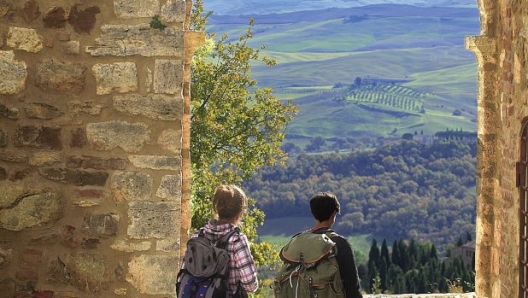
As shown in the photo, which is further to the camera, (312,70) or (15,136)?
(312,70)

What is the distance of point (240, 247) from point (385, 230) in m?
40.2

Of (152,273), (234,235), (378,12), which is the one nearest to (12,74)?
(152,273)

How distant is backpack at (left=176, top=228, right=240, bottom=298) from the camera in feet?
16.7

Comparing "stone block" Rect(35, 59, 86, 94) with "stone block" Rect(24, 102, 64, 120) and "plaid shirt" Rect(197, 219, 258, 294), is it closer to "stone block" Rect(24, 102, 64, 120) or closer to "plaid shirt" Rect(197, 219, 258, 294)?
"stone block" Rect(24, 102, 64, 120)

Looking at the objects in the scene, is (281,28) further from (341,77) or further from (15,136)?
(15,136)

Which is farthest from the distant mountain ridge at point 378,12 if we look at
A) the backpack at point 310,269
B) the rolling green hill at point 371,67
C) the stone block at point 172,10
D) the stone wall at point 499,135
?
the backpack at point 310,269

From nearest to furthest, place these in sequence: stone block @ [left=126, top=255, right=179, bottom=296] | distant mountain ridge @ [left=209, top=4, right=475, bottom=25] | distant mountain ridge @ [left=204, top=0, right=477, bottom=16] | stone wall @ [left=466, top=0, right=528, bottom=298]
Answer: stone block @ [left=126, top=255, right=179, bottom=296]
stone wall @ [left=466, top=0, right=528, bottom=298]
distant mountain ridge @ [left=204, top=0, right=477, bottom=16]
distant mountain ridge @ [left=209, top=4, right=475, bottom=25]

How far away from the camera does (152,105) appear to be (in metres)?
6.15

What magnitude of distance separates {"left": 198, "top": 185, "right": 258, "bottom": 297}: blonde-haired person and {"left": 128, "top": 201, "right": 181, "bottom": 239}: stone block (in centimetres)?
98

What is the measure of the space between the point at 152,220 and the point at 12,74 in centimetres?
127

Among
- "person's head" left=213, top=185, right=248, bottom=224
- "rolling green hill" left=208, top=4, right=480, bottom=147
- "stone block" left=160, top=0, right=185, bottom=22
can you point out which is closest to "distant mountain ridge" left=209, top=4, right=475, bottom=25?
"rolling green hill" left=208, top=4, right=480, bottom=147

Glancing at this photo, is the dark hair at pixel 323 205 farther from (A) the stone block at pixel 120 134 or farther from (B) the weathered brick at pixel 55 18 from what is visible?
(B) the weathered brick at pixel 55 18

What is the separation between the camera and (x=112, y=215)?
615 centimetres

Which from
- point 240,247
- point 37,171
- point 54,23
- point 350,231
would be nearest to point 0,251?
point 37,171
